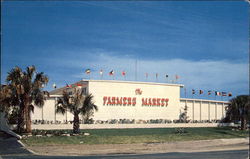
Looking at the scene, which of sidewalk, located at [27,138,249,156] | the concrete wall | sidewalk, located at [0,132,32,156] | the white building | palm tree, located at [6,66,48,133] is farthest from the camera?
the concrete wall

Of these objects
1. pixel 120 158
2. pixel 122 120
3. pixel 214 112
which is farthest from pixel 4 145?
pixel 214 112

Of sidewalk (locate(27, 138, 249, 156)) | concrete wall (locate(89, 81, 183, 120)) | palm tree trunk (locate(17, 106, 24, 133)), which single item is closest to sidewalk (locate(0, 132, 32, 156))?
sidewalk (locate(27, 138, 249, 156))

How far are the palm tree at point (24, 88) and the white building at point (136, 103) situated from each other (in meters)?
16.1

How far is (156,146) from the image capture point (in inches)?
947

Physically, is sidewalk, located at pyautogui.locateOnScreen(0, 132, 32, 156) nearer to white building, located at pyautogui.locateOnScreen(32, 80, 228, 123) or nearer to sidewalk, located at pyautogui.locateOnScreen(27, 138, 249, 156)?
sidewalk, located at pyautogui.locateOnScreen(27, 138, 249, 156)

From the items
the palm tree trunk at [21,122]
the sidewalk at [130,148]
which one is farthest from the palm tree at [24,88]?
the sidewalk at [130,148]

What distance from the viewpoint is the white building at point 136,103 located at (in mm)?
48625

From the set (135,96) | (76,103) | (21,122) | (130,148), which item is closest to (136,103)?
(135,96)

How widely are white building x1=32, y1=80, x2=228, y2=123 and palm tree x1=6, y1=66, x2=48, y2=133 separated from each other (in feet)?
52.8

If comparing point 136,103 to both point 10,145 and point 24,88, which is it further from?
point 10,145

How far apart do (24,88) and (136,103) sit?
25.5 metres

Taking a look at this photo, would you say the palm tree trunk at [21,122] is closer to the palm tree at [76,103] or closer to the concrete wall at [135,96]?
the palm tree at [76,103]

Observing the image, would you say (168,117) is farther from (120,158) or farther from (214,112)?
(120,158)

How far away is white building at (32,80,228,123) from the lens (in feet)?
160
